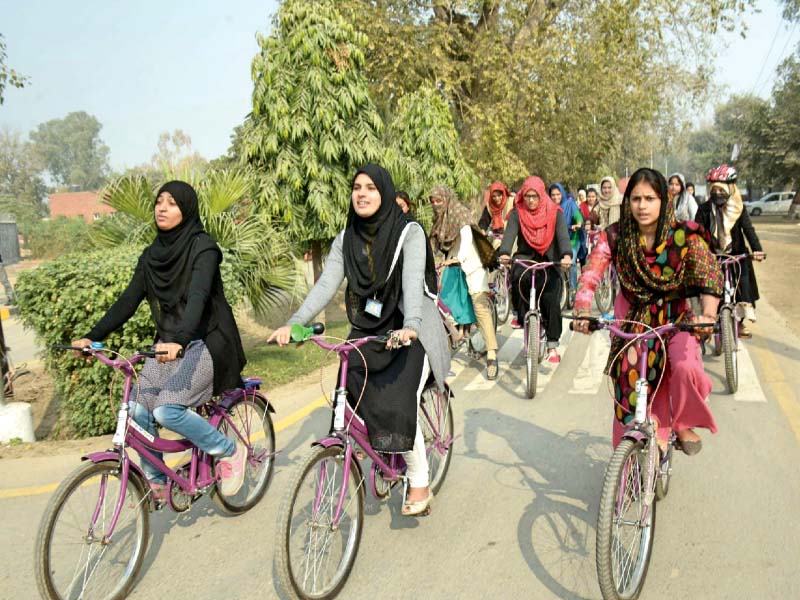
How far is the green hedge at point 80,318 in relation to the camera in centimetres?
598

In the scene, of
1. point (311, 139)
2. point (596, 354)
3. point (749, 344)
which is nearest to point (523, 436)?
point (596, 354)

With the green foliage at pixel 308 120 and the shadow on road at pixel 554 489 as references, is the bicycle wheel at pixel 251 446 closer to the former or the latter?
the shadow on road at pixel 554 489

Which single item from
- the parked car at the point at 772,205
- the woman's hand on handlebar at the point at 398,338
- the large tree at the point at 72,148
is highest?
the large tree at the point at 72,148

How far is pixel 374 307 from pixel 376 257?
0.26 metres

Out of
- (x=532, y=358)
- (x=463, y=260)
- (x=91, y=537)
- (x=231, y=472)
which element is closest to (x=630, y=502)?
(x=231, y=472)

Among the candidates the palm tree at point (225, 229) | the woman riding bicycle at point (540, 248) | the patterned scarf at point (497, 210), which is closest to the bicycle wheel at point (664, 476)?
the woman riding bicycle at point (540, 248)

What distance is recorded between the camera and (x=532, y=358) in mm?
6883

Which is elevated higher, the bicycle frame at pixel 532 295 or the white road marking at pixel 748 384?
the bicycle frame at pixel 532 295

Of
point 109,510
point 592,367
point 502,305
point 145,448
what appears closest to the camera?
point 109,510

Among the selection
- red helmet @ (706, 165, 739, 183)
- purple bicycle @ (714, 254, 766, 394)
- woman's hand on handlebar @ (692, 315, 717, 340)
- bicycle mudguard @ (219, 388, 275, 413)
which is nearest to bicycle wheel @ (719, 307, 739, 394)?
purple bicycle @ (714, 254, 766, 394)

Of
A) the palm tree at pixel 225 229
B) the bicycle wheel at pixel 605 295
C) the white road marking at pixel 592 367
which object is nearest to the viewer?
the white road marking at pixel 592 367

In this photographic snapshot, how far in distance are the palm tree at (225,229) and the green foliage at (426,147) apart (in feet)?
15.1

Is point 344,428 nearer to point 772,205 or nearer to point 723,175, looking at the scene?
point 723,175

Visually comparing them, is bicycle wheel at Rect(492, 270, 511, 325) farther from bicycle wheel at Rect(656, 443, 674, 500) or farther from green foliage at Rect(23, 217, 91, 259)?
green foliage at Rect(23, 217, 91, 259)
